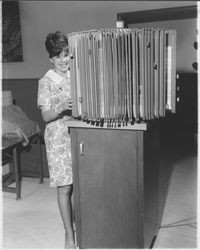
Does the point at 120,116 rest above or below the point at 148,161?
above

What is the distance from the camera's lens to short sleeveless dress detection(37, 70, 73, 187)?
2184mm

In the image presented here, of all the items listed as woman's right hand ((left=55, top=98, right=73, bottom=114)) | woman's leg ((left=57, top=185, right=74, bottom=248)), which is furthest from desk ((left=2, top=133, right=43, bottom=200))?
woman's right hand ((left=55, top=98, right=73, bottom=114))

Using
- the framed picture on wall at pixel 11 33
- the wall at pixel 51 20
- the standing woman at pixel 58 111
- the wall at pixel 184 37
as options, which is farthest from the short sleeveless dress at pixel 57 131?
the wall at pixel 184 37

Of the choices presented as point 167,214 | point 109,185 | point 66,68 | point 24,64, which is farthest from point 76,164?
point 24,64

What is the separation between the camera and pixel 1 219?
2971mm

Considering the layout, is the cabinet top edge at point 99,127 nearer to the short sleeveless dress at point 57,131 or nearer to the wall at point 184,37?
the short sleeveless dress at point 57,131

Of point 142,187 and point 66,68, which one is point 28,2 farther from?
point 142,187

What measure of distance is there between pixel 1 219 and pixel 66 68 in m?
1.61

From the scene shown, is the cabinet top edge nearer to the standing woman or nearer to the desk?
the standing woman

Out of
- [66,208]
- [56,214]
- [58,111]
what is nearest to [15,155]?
[56,214]

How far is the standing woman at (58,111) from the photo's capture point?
7.00 feet

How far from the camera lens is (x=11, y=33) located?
491 cm

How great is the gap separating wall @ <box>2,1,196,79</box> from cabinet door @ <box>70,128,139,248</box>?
276 centimetres

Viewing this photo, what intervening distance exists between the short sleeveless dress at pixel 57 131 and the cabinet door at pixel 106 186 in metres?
0.16
